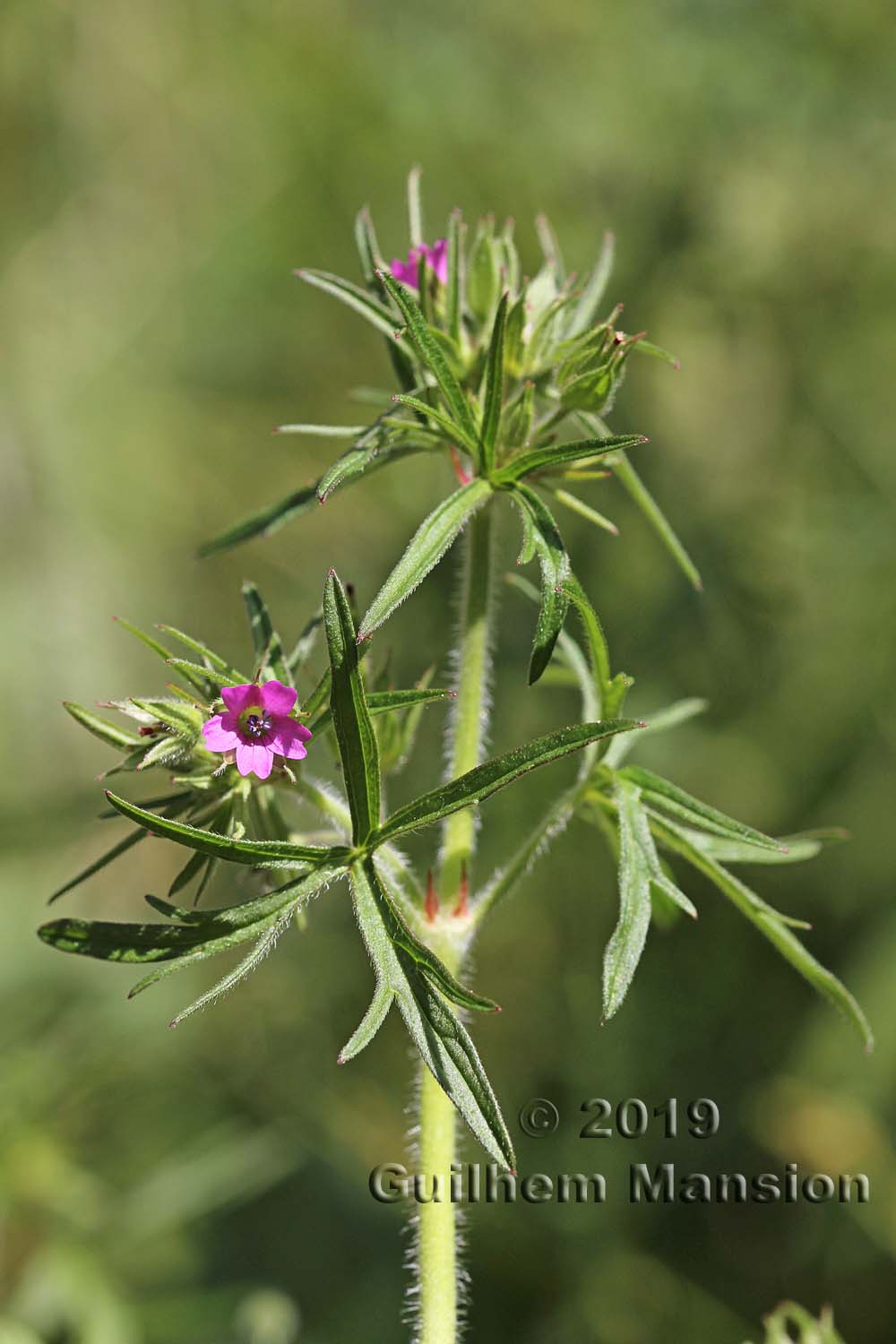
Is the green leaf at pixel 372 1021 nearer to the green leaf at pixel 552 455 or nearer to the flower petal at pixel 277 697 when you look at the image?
the flower petal at pixel 277 697

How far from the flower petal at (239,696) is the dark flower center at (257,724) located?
0.02 meters

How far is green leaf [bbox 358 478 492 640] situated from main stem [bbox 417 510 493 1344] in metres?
0.18

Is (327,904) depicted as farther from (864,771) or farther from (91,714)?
(91,714)

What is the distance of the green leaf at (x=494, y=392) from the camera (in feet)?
6.23

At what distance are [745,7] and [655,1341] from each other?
5.19 m

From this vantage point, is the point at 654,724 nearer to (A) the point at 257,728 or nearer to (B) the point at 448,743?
(B) the point at 448,743

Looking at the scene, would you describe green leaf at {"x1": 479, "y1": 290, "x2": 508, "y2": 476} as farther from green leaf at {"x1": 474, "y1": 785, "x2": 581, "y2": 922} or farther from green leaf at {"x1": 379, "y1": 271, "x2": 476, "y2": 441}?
green leaf at {"x1": 474, "y1": 785, "x2": 581, "y2": 922}

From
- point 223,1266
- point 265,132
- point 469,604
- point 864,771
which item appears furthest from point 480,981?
point 265,132

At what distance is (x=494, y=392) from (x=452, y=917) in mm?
881

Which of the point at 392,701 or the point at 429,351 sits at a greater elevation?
the point at 429,351

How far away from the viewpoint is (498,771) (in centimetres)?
179

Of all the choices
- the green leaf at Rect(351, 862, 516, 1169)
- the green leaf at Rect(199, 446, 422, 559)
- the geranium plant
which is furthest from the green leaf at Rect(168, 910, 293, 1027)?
the green leaf at Rect(199, 446, 422, 559)

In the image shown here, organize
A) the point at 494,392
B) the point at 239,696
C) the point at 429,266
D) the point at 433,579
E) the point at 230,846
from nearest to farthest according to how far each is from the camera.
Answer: the point at 230,846 → the point at 239,696 → the point at 494,392 → the point at 429,266 → the point at 433,579

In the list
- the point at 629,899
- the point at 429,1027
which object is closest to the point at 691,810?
the point at 629,899
